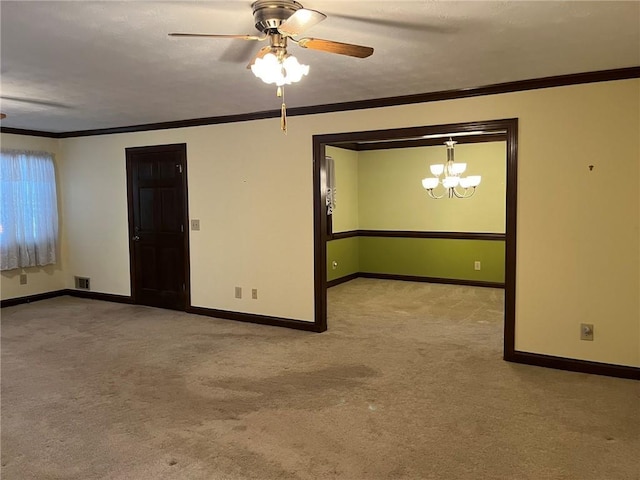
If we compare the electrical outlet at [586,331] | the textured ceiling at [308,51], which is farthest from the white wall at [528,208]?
the textured ceiling at [308,51]

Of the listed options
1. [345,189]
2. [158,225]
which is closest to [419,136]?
[158,225]

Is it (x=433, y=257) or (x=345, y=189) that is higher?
(x=345, y=189)

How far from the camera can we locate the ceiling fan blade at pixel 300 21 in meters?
1.97

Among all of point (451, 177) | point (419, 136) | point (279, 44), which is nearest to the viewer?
point (279, 44)

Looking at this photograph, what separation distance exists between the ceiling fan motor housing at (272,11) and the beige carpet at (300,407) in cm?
222

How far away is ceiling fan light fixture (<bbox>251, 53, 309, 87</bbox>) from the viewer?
224cm

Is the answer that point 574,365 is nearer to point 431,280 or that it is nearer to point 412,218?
point 431,280

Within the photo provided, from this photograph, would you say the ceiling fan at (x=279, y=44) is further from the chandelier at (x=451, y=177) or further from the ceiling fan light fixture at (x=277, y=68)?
the chandelier at (x=451, y=177)

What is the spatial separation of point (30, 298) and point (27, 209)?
1186 millimetres

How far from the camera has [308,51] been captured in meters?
2.96

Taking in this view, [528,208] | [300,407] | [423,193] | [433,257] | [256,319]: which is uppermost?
[423,193]

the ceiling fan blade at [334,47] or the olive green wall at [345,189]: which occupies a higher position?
the ceiling fan blade at [334,47]

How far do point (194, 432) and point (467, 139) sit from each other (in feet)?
19.1

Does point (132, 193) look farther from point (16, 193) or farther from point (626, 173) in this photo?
point (626, 173)
